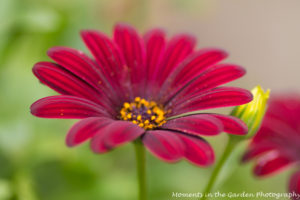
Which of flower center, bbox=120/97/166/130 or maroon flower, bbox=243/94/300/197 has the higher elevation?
flower center, bbox=120/97/166/130

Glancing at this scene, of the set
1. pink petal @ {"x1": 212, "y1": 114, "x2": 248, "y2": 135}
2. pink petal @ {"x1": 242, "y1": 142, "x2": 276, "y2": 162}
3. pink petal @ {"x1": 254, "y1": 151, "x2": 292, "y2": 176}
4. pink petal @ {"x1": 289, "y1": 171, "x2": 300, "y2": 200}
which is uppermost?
pink petal @ {"x1": 212, "y1": 114, "x2": 248, "y2": 135}

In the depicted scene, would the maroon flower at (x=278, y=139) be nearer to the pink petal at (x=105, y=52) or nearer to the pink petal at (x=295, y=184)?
the pink petal at (x=295, y=184)

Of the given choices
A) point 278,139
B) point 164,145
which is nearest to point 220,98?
point 164,145

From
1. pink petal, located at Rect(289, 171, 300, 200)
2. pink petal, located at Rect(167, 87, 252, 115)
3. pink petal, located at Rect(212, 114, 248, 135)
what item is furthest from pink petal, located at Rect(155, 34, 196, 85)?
pink petal, located at Rect(289, 171, 300, 200)

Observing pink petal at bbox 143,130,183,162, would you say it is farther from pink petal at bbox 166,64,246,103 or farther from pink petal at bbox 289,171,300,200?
pink petal at bbox 289,171,300,200

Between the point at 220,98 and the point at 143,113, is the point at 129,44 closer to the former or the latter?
the point at 143,113

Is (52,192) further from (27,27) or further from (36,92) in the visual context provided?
(27,27)

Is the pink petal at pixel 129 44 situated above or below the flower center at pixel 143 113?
above

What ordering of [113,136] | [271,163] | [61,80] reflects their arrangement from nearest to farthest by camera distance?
[113,136] → [61,80] → [271,163]

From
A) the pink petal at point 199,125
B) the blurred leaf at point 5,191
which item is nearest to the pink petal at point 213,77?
the pink petal at point 199,125
